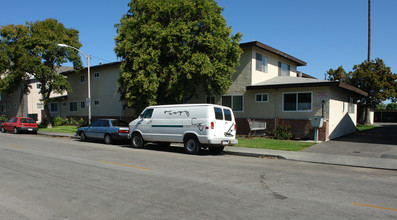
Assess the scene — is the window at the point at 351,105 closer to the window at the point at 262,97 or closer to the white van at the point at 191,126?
the window at the point at 262,97

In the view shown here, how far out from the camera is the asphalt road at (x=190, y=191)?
4.86 m

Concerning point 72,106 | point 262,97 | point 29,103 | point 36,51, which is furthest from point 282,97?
point 29,103

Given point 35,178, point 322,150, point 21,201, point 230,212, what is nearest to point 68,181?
point 35,178

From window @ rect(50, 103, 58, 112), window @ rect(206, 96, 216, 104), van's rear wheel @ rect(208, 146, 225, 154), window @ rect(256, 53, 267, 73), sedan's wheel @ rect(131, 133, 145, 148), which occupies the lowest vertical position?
van's rear wheel @ rect(208, 146, 225, 154)

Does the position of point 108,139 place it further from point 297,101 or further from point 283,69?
point 283,69

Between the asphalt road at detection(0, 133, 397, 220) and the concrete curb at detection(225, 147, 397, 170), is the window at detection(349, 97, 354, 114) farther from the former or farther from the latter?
the asphalt road at detection(0, 133, 397, 220)

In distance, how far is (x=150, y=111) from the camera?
14.2m

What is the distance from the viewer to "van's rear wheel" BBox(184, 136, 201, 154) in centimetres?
1241

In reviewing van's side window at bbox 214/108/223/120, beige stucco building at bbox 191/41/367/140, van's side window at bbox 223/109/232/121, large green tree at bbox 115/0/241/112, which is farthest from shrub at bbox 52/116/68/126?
van's side window at bbox 214/108/223/120

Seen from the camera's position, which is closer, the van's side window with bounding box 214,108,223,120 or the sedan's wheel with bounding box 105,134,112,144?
the van's side window with bounding box 214,108,223,120

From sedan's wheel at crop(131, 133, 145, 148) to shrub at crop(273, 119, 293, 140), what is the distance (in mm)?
8597

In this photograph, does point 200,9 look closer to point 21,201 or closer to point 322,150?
point 322,150

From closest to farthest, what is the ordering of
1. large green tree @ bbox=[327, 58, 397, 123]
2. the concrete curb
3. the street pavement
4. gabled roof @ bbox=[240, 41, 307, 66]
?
the concrete curb, the street pavement, gabled roof @ bbox=[240, 41, 307, 66], large green tree @ bbox=[327, 58, 397, 123]

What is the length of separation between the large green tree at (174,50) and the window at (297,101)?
13.1 feet
